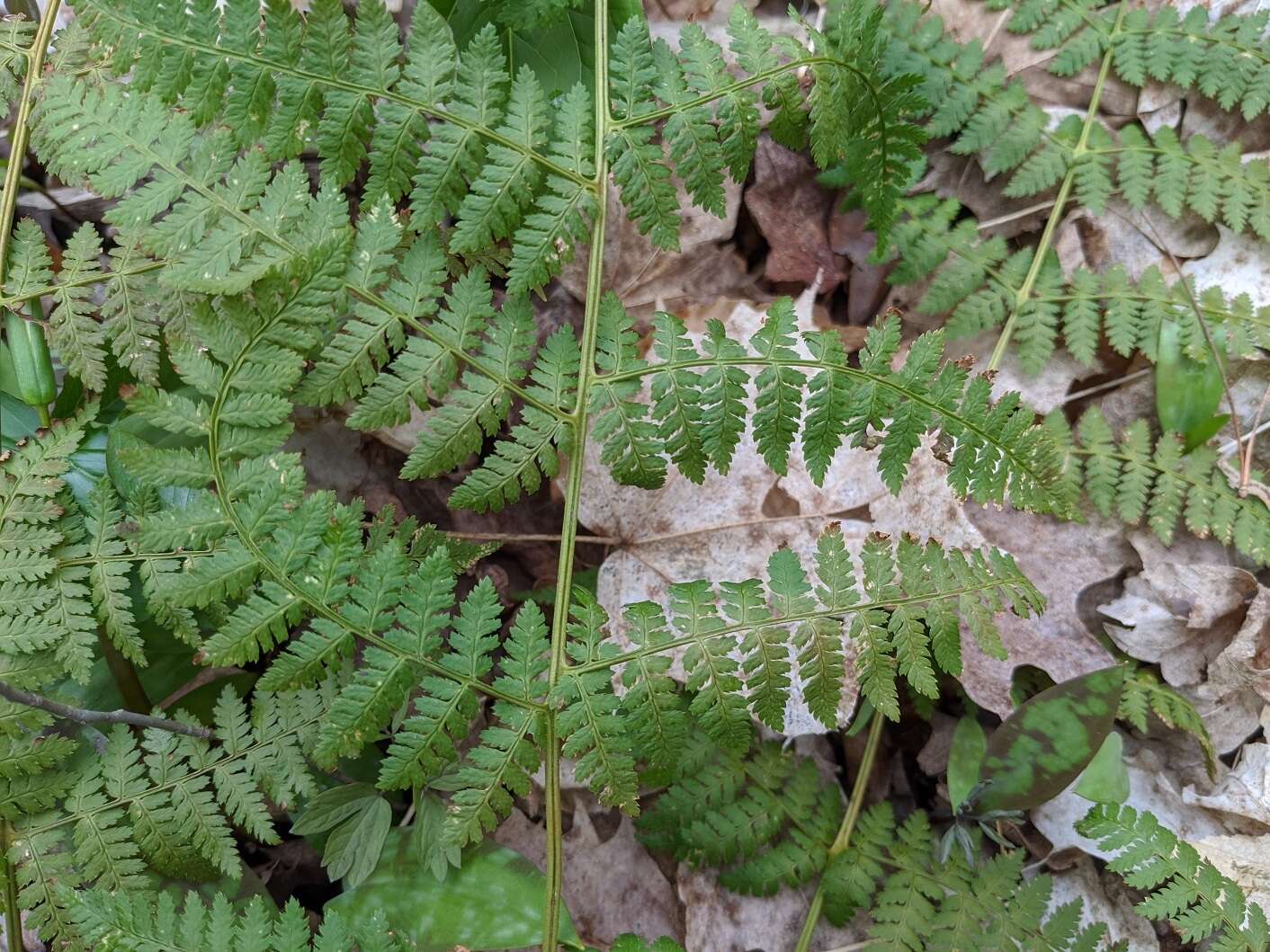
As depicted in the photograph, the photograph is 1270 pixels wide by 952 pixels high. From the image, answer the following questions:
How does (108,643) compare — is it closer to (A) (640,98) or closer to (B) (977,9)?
(A) (640,98)

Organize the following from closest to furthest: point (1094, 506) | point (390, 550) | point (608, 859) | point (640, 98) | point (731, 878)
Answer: point (390, 550) < point (640, 98) < point (731, 878) < point (608, 859) < point (1094, 506)

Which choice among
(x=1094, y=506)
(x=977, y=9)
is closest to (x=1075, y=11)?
(x=977, y=9)

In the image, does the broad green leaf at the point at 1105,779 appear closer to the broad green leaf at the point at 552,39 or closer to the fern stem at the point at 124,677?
the broad green leaf at the point at 552,39

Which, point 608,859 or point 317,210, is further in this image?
point 608,859

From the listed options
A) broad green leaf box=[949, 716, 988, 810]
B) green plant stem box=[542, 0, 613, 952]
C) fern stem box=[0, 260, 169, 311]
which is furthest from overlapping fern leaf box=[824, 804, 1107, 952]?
fern stem box=[0, 260, 169, 311]

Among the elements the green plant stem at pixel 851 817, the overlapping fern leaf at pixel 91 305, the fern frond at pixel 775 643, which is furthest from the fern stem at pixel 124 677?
the green plant stem at pixel 851 817

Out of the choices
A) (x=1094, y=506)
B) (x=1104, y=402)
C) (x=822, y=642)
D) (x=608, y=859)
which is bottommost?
(x=608, y=859)
